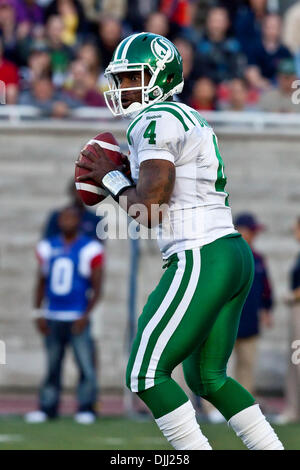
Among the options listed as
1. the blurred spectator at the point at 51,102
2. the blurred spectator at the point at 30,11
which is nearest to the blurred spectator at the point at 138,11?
the blurred spectator at the point at 30,11

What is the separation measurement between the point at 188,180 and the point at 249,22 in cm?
790

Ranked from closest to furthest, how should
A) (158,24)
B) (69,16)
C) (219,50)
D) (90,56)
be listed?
1. (90,56)
2. (158,24)
3. (219,50)
4. (69,16)

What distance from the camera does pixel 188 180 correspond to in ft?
14.5

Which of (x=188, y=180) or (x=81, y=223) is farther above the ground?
(x=81, y=223)

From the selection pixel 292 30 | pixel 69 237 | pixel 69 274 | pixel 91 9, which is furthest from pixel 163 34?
pixel 69 274

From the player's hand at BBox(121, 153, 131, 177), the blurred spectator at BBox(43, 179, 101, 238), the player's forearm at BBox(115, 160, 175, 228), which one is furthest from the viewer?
the blurred spectator at BBox(43, 179, 101, 238)

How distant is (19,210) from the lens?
1116 centimetres

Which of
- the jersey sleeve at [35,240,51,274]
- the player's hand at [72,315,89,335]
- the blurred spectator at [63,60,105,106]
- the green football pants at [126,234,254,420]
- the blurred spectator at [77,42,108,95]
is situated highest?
the blurred spectator at [77,42,108,95]

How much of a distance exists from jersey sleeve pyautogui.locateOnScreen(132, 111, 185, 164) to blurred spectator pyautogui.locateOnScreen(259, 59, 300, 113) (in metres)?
6.50

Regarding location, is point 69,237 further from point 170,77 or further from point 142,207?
point 142,207

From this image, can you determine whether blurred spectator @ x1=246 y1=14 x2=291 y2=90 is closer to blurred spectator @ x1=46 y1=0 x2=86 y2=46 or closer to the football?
blurred spectator @ x1=46 y1=0 x2=86 y2=46

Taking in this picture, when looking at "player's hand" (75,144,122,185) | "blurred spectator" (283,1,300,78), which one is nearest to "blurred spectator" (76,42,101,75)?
"blurred spectator" (283,1,300,78)

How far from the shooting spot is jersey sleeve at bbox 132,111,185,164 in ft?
13.9
